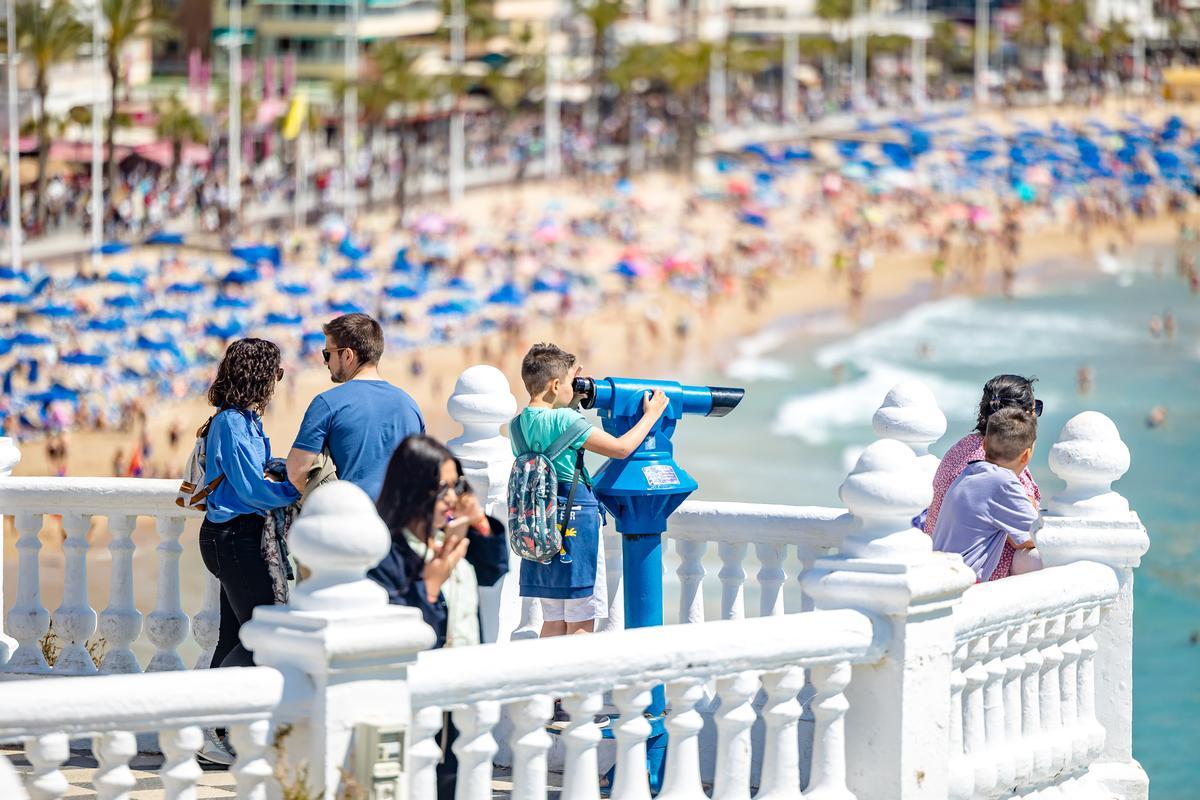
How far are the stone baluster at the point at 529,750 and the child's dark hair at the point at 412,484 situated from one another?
521 millimetres

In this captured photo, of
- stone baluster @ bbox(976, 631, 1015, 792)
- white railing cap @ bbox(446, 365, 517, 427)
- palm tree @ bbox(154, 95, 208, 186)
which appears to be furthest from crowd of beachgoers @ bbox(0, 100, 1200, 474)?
stone baluster @ bbox(976, 631, 1015, 792)

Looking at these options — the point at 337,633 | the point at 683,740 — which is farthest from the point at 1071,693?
the point at 337,633

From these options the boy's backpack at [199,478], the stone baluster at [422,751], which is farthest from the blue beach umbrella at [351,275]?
the stone baluster at [422,751]

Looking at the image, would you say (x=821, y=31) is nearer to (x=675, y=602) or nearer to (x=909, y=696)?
(x=675, y=602)

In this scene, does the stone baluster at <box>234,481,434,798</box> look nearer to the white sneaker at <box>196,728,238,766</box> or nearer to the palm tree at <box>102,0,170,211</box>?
the white sneaker at <box>196,728,238,766</box>

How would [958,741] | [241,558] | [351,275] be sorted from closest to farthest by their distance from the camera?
[958,741] → [241,558] → [351,275]

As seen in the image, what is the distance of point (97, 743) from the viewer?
13.6 ft

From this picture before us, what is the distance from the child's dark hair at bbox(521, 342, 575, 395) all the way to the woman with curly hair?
77 centimetres

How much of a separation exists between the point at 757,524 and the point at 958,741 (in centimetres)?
155

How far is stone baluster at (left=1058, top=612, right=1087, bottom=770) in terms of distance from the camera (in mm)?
5875

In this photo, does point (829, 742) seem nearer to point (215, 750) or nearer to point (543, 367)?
point (543, 367)

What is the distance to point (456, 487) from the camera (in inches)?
187

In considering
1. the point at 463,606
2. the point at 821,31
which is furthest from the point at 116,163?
the point at 821,31

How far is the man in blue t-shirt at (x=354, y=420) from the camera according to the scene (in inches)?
225
